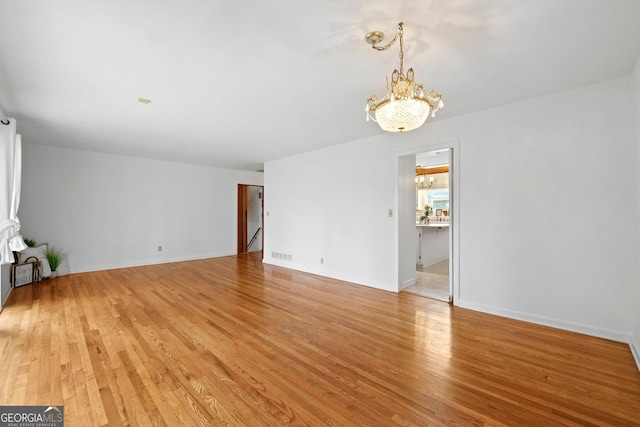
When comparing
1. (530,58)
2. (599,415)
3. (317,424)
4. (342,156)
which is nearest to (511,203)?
(530,58)

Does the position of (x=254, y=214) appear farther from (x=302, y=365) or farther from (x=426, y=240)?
(x=302, y=365)

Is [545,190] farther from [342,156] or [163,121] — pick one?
[163,121]

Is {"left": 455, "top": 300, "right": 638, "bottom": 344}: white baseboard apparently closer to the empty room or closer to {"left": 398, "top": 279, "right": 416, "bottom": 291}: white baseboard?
the empty room

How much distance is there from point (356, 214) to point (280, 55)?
3048mm

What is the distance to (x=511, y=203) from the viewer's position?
3152 millimetres

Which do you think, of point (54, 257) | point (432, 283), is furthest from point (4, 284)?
point (432, 283)

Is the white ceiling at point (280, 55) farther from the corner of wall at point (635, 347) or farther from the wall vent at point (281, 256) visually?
the wall vent at point (281, 256)

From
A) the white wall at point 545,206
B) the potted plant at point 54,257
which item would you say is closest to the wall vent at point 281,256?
the white wall at point 545,206

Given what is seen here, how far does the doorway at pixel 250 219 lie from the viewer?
26.7 ft

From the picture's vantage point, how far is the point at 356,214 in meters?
4.76

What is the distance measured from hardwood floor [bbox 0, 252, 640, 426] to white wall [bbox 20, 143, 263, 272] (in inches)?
81.9

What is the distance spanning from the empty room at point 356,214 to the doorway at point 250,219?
120 inches

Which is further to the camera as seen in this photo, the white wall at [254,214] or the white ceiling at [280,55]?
the white wall at [254,214]

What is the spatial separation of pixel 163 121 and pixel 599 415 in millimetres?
4973
